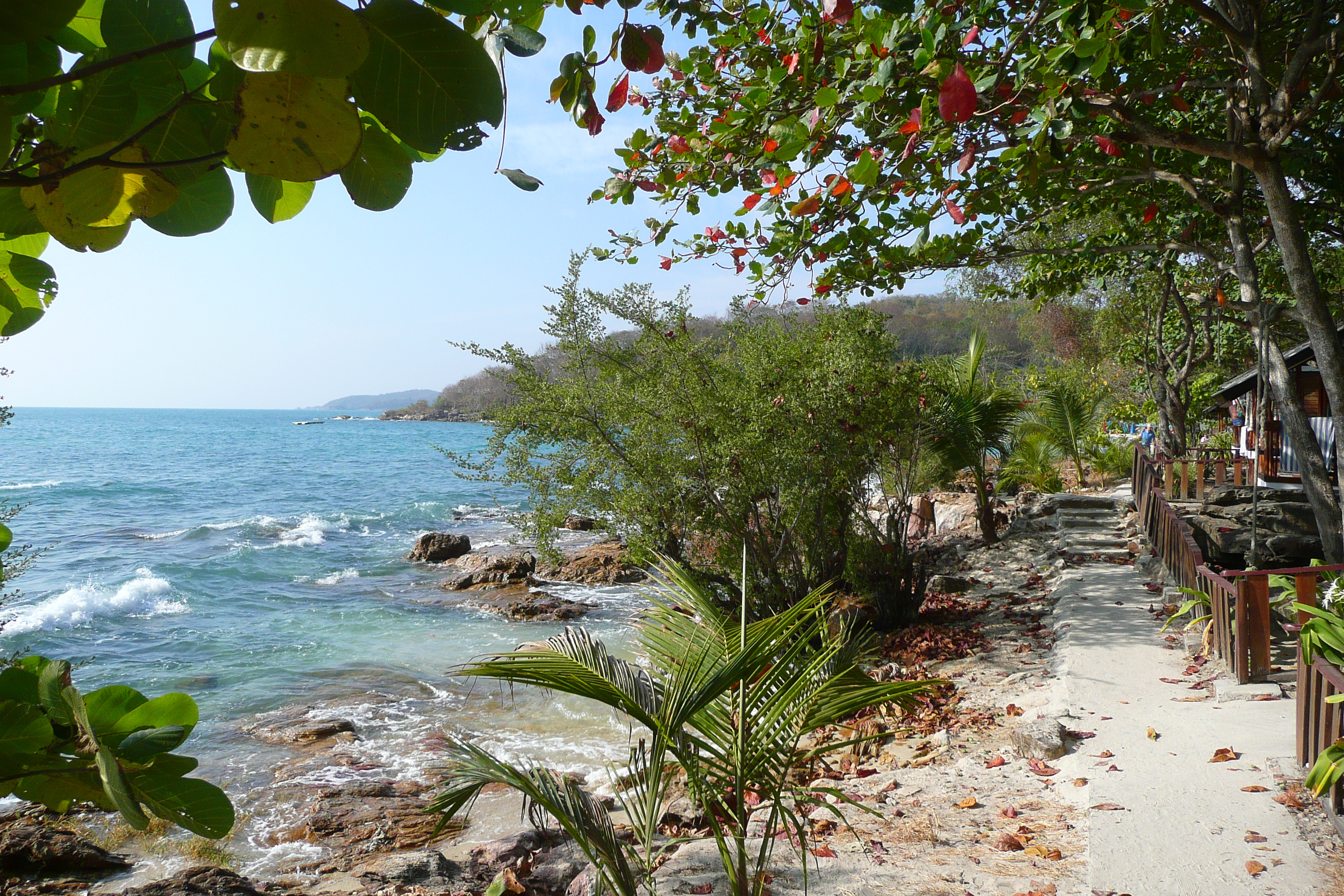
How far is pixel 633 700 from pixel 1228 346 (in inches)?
950

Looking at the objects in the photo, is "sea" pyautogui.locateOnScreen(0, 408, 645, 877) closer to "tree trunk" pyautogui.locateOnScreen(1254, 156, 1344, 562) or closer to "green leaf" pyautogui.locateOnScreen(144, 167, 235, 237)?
"green leaf" pyautogui.locateOnScreen(144, 167, 235, 237)

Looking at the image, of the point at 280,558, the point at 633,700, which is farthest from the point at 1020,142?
the point at 280,558

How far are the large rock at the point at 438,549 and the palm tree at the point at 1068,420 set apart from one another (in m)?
13.5

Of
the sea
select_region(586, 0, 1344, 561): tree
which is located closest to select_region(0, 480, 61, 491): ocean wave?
the sea

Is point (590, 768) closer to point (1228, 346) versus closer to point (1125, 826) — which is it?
point (1125, 826)

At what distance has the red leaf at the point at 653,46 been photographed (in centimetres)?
131

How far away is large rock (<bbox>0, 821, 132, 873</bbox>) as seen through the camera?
194 inches

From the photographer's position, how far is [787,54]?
4109 mm

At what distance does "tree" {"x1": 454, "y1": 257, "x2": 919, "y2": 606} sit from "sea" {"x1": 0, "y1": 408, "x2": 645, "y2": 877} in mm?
1115

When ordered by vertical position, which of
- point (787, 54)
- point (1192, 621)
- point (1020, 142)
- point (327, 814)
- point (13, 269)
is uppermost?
point (787, 54)

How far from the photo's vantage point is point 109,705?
799 millimetres

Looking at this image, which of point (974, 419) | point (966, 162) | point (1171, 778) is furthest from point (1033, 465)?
point (966, 162)

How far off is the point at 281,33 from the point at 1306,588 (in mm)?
6189

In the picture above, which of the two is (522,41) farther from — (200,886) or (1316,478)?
(1316,478)
